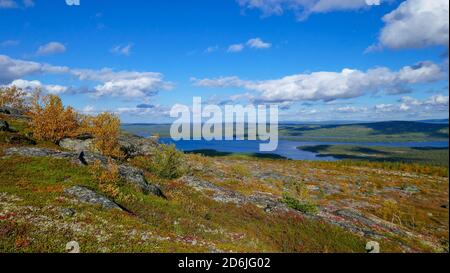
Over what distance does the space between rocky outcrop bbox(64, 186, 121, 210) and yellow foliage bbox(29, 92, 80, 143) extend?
72.7ft

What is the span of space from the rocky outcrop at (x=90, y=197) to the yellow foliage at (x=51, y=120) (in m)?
22.2

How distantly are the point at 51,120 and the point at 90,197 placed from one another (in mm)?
25129

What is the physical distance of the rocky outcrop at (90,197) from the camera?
24.6 metres

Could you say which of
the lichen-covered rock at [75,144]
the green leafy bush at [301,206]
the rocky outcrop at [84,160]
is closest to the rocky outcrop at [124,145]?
the lichen-covered rock at [75,144]

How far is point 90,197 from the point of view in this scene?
2516 centimetres

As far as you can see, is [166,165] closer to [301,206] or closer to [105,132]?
[105,132]

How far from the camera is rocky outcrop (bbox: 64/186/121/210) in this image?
80.6 ft

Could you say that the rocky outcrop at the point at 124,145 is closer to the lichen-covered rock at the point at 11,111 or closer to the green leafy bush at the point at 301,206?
the lichen-covered rock at the point at 11,111

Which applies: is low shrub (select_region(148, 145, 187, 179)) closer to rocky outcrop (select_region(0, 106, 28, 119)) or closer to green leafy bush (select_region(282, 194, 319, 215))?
green leafy bush (select_region(282, 194, 319, 215))

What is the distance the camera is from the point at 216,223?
1135 inches

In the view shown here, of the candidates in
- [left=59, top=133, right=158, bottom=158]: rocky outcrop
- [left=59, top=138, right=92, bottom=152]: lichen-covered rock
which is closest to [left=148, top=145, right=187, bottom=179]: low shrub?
[left=59, top=133, right=158, bottom=158]: rocky outcrop

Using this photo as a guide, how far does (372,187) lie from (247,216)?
84884 mm

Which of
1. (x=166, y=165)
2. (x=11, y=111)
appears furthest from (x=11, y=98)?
(x=166, y=165)

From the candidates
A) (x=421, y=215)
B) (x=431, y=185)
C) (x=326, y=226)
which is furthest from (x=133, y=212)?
(x=431, y=185)
